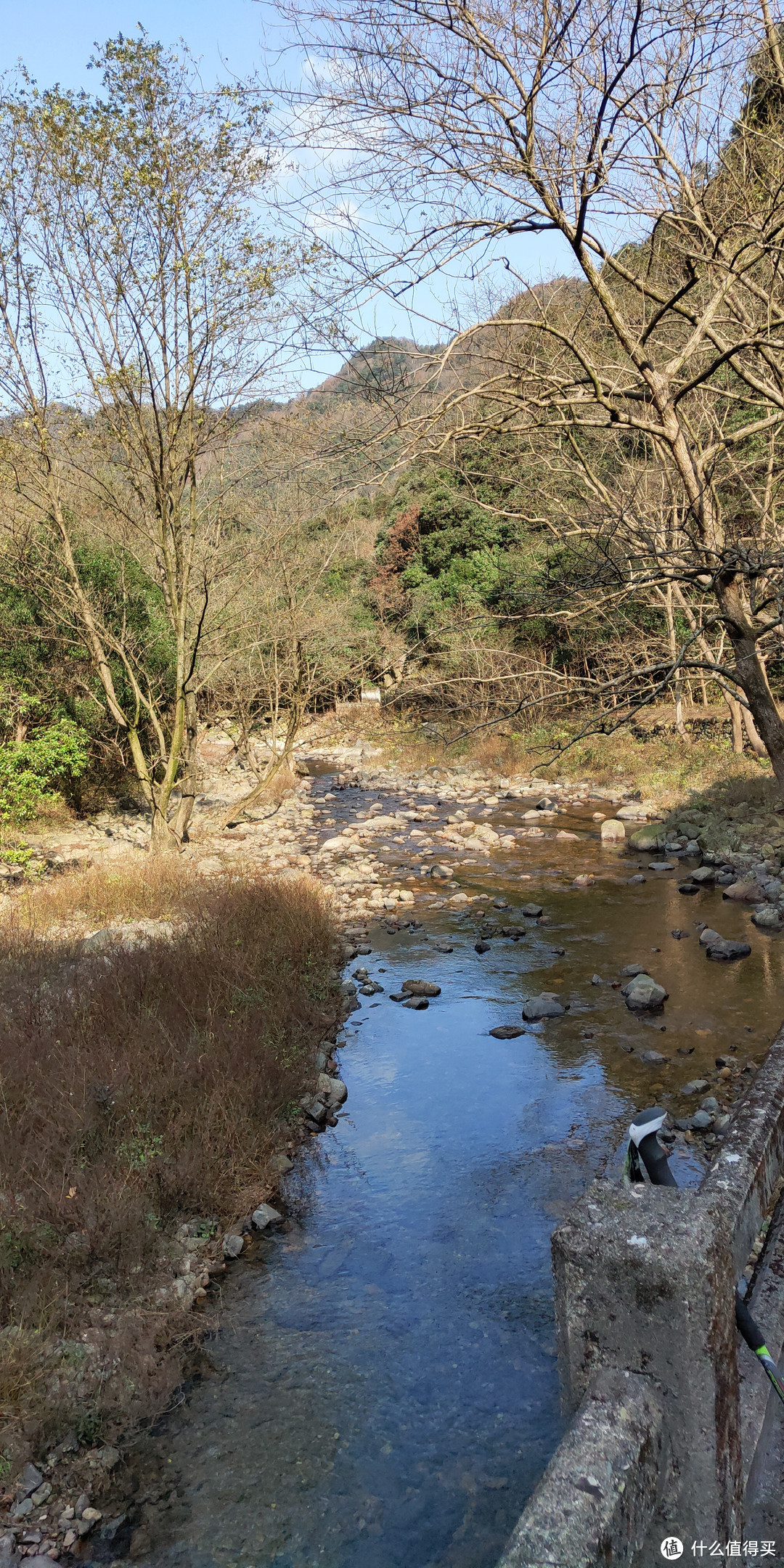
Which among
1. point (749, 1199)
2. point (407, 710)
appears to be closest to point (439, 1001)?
point (407, 710)

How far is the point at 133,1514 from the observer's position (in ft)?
10.6

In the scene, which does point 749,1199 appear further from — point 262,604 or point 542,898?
point 262,604

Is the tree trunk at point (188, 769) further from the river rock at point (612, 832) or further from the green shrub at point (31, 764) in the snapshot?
the river rock at point (612, 832)

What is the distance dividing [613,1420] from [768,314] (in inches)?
210

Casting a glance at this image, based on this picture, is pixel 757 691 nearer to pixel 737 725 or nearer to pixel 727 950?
pixel 727 950

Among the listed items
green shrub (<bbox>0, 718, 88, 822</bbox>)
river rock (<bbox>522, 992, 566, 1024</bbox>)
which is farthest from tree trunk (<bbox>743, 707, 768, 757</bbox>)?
green shrub (<bbox>0, 718, 88, 822</bbox>)

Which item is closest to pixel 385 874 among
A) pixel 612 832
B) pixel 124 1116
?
pixel 612 832

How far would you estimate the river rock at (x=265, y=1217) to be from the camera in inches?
195

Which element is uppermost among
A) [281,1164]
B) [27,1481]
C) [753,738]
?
[27,1481]

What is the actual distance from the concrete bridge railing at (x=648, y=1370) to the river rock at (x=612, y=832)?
11756 mm

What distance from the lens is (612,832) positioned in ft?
45.2

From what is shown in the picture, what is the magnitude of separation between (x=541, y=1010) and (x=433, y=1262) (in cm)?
323

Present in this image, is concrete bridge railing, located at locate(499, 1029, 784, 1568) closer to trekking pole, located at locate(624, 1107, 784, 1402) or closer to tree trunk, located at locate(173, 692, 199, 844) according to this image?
trekking pole, located at locate(624, 1107, 784, 1402)

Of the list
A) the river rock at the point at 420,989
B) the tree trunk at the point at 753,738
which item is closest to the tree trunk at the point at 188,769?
the river rock at the point at 420,989
